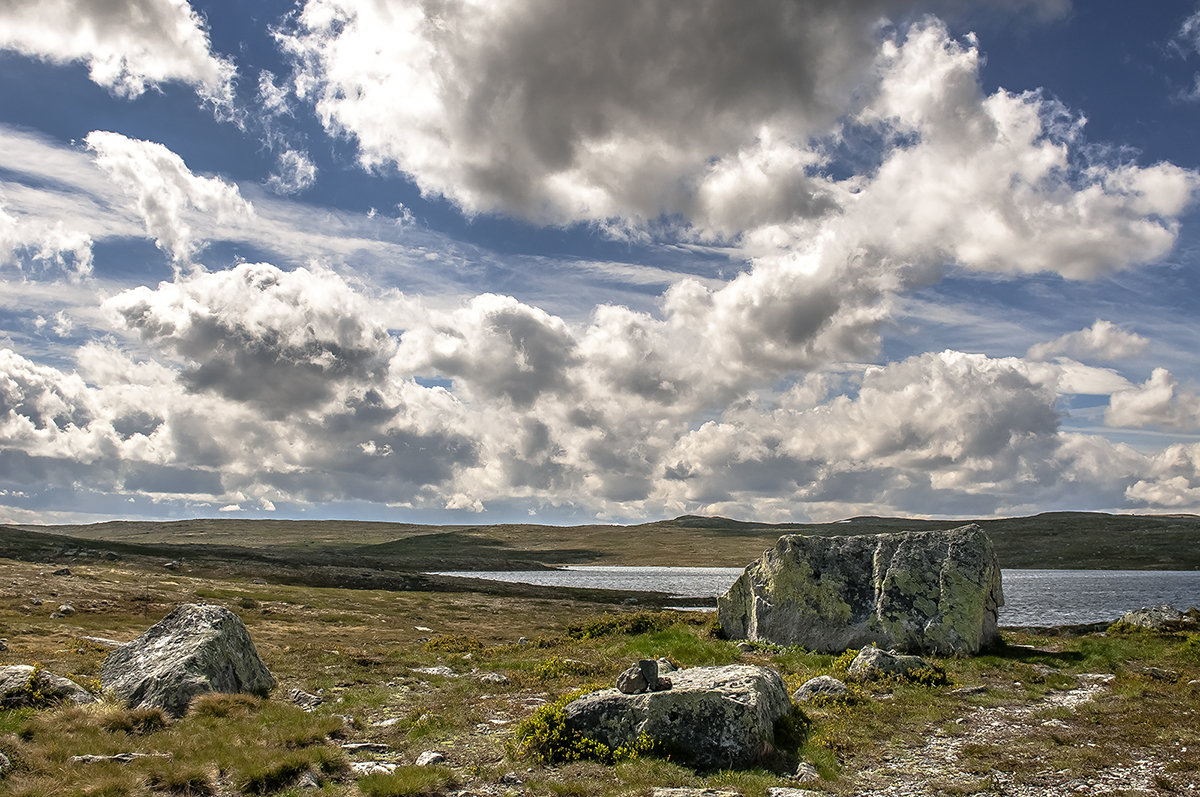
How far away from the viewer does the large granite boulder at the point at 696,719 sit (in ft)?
46.7

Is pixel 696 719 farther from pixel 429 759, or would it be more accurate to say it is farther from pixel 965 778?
pixel 429 759

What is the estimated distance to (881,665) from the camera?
23.2 metres

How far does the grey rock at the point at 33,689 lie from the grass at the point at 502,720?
695mm

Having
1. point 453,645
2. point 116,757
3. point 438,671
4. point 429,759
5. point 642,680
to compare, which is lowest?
point 453,645

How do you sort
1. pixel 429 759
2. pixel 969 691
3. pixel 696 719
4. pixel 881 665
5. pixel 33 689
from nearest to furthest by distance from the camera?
pixel 429 759, pixel 696 719, pixel 33 689, pixel 969 691, pixel 881 665

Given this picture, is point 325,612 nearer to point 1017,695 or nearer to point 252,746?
point 252,746

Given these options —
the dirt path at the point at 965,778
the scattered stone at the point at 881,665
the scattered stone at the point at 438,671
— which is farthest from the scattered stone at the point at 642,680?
the scattered stone at the point at 438,671

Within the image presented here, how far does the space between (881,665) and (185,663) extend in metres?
21.3

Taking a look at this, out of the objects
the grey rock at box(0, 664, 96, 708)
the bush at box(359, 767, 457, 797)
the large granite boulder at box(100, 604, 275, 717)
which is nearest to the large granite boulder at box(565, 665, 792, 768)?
the bush at box(359, 767, 457, 797)

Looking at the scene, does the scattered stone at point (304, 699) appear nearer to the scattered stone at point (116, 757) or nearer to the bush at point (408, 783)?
the scattered stone at point (116, 757)

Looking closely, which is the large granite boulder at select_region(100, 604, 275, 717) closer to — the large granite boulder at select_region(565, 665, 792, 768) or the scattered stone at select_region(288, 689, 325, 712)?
the scattered stone at select_region(288, 689, 325, 712)

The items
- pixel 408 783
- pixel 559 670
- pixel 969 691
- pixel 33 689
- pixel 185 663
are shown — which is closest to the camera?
pixel 408 783

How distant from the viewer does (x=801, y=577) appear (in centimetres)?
3161

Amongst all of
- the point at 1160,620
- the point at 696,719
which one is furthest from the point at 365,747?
the point at 1160,620
